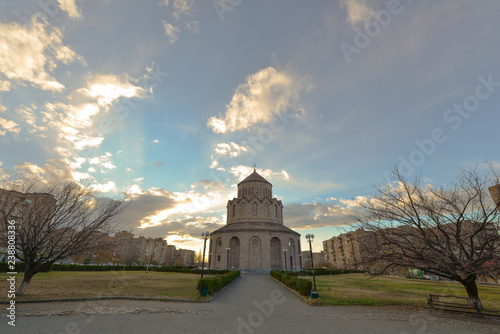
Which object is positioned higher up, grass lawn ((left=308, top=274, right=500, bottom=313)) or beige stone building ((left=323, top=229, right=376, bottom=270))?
beige stone building ((left=323, top=229, right=376, bottom=270))

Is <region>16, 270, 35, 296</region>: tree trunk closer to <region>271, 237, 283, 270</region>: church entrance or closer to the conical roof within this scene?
<region>271, 237, 283, 270</region>: church entrance

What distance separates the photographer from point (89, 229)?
1212 centimetres

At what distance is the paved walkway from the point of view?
274 inches

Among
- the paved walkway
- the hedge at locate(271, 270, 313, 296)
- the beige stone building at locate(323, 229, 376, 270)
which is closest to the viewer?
the paved walkway

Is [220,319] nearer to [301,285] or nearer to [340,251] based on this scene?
[301,285]

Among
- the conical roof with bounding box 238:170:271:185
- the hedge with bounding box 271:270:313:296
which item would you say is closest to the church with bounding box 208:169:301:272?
the conical roof with bounding box 238:170:271:185

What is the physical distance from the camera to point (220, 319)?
27.3 feet

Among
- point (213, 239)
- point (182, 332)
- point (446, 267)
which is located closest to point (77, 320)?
point (182, 332)

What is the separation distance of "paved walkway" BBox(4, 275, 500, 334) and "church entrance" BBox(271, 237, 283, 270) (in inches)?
1136

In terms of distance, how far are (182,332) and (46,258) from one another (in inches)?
378

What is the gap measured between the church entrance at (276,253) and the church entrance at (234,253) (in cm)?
597

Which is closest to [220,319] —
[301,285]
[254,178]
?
[301,285]

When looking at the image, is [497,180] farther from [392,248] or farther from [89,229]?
[89,229]

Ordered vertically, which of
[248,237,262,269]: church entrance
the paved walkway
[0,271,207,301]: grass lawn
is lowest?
the paved walkway
